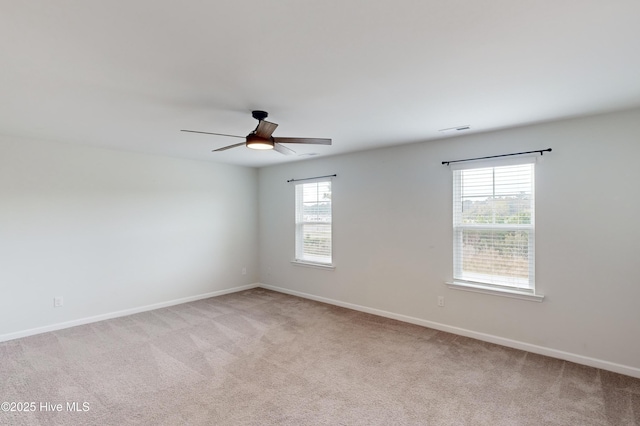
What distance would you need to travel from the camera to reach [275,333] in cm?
403

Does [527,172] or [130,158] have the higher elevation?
[130,158]

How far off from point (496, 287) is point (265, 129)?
314 cm

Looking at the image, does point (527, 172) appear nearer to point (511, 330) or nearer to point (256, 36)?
point (511, 330)

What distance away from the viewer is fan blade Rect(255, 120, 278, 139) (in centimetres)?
279

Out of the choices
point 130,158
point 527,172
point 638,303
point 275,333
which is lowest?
point 275,333

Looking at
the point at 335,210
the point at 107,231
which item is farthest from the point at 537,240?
the point at 107,231

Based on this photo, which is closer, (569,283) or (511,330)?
(569,283)

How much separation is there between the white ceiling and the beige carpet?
248 centimetres

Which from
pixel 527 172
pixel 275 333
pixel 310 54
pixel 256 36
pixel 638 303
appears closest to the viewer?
pixel 256 36

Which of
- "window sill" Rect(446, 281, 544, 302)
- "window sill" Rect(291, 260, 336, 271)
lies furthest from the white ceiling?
"window sill" Rect(291, 260, 336, 271)

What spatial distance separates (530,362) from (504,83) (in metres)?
2.72

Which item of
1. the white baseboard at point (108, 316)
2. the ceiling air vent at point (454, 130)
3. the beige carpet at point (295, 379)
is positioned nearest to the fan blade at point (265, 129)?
the ceiling air vent at point (454, 130)

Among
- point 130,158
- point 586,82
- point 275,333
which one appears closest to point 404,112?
point 586,82

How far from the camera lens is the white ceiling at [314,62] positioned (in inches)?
62.8
